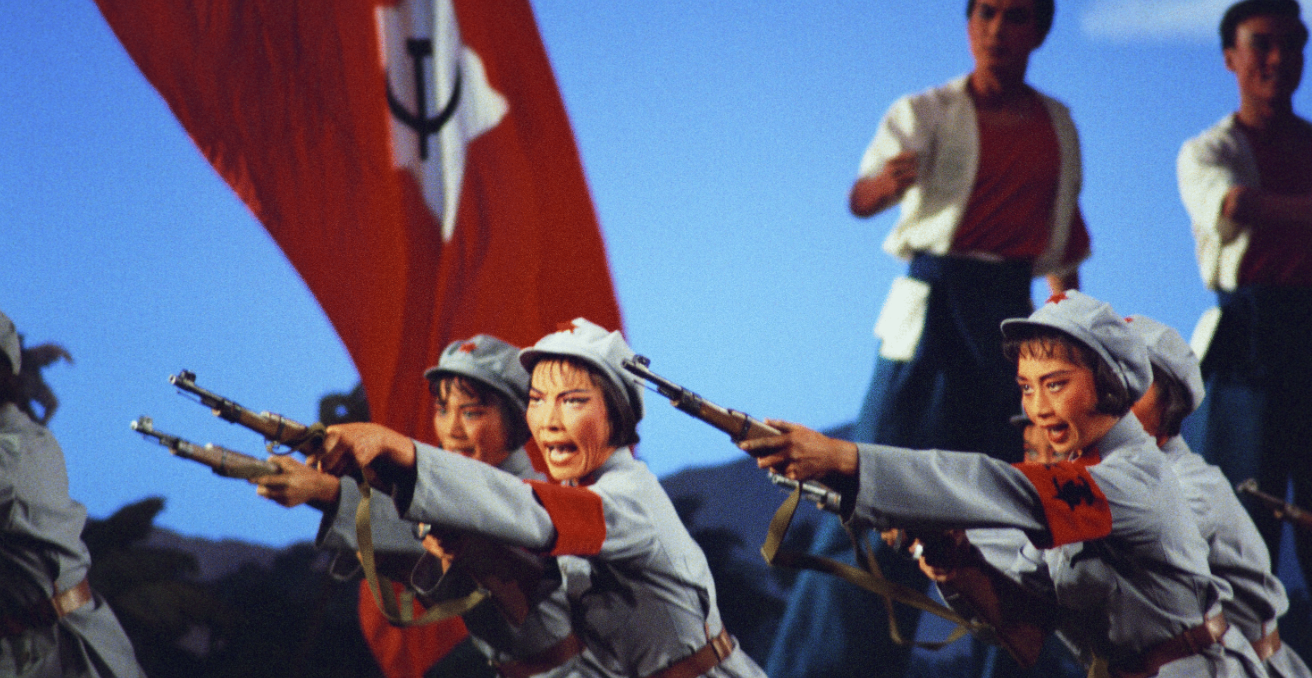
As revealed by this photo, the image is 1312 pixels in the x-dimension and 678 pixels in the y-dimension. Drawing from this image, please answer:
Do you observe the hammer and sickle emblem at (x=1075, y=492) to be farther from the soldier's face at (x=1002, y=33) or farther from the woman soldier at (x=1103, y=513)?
the soldier's face at (x=1002, y=33)

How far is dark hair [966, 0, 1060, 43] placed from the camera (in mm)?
6027

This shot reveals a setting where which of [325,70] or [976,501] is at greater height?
[325,70]

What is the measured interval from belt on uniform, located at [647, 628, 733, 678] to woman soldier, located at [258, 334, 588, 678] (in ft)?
1.09

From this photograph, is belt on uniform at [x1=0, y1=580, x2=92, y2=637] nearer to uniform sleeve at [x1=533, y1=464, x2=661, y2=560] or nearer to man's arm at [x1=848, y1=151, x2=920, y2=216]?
uniform sleeve at [x1=533, y1=464, x2=661, y2=560]

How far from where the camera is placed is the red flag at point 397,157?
510 cm

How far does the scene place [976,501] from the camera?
258 cm

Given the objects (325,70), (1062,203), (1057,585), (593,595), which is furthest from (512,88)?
(1057,585)

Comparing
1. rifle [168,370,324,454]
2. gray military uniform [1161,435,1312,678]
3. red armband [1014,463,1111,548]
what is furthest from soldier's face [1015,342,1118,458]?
rifle [168,370,324,454]

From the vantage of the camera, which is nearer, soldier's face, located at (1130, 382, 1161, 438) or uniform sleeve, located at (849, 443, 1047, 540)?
uniform sleeve, located at (849, 443, 1047, 540)

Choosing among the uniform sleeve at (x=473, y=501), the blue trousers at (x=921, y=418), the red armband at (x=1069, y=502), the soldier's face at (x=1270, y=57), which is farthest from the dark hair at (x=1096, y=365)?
the soldier's face at (x=1270, y=57)

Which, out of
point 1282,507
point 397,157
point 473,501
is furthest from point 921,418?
point 473,501

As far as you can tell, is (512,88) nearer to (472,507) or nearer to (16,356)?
(16,356)

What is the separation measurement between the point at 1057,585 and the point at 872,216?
295cm

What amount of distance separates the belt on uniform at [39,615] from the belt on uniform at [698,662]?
5.49 ft
